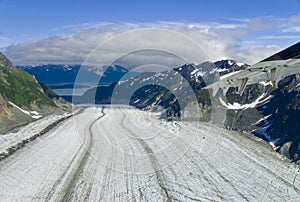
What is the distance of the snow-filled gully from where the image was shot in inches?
750

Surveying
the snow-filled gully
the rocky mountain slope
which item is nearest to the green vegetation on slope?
the rocky mountain slope

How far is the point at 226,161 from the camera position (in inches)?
1083

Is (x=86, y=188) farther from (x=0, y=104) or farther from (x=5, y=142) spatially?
(x=0, y=104)

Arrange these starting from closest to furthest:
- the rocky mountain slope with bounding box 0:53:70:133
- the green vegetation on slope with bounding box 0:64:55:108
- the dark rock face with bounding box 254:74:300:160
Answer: the rocky mountain slope with bounding box 0:53:70:133 → the green vegetation on slope with bounding box 0:64:55:108 → the dark rock face with bounding box 254:74:300:160

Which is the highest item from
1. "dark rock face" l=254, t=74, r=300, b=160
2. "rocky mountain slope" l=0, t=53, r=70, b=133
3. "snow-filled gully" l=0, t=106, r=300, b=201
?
"snow-filled gully" l=0, t=106, r=300, b=201

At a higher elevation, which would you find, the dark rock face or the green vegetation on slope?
the green vegetation on slope

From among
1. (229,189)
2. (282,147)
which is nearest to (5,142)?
(229,189)

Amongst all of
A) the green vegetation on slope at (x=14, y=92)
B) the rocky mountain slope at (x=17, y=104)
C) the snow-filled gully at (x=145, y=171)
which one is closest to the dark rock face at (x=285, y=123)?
the rocky mountain slope at (x=17, y=104)

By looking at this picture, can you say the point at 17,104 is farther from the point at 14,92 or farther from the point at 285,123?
the point at 285,123

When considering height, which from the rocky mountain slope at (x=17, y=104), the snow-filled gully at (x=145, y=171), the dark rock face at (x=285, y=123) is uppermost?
the snow-filled gully at (x=145, y=171)

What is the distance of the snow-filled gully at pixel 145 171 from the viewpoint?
19.1m

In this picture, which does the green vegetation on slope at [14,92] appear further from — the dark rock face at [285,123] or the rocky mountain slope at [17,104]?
the dark rock face at [285,123]

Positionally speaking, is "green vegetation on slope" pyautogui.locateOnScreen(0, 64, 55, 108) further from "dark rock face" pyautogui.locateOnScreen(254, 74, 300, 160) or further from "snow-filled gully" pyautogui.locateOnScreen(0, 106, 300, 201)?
"dark rock face" pyautogui.locateOnScreen(254, 74, 300, 160)

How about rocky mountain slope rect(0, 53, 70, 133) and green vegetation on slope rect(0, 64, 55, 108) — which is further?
green vegetation on slope rect(0, 64, 55, 108)
